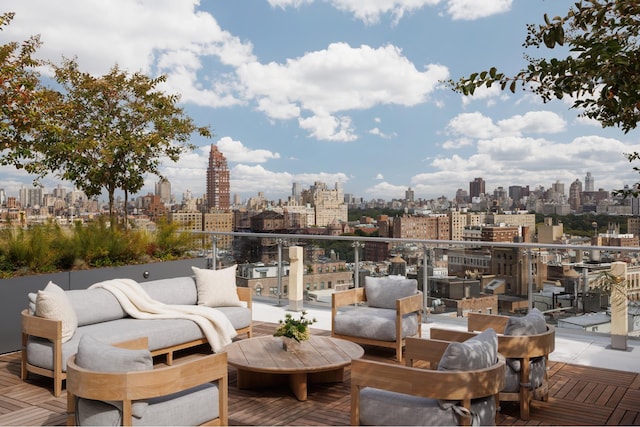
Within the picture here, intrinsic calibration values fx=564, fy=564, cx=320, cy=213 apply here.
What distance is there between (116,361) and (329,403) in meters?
1.83

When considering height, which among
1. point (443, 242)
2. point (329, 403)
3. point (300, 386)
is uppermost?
point (443, 242)

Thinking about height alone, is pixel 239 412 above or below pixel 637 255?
below

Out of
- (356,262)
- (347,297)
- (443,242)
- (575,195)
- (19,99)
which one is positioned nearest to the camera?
(347,297)

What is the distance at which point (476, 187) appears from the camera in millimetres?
27719

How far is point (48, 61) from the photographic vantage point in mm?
8750

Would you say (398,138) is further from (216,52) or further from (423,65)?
(216,52)

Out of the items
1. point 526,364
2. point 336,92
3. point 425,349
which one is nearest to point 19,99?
point 425,349

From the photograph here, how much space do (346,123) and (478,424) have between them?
31.7 meters

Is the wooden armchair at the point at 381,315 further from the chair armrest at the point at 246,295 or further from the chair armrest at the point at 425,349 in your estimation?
the chair armrest at the point at 425,349

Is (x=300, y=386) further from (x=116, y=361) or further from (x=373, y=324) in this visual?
(x=116, y=361)

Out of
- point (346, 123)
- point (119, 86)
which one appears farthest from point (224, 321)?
point (346, 123)

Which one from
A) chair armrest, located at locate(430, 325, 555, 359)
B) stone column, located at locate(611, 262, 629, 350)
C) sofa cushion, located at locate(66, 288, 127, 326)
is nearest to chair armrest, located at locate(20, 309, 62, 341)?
sofa cushion, located at locate(66, 288, 127, 326)

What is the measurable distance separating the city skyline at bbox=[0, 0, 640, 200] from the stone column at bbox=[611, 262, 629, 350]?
3757mm

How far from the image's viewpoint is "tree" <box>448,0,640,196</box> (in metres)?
1.51
